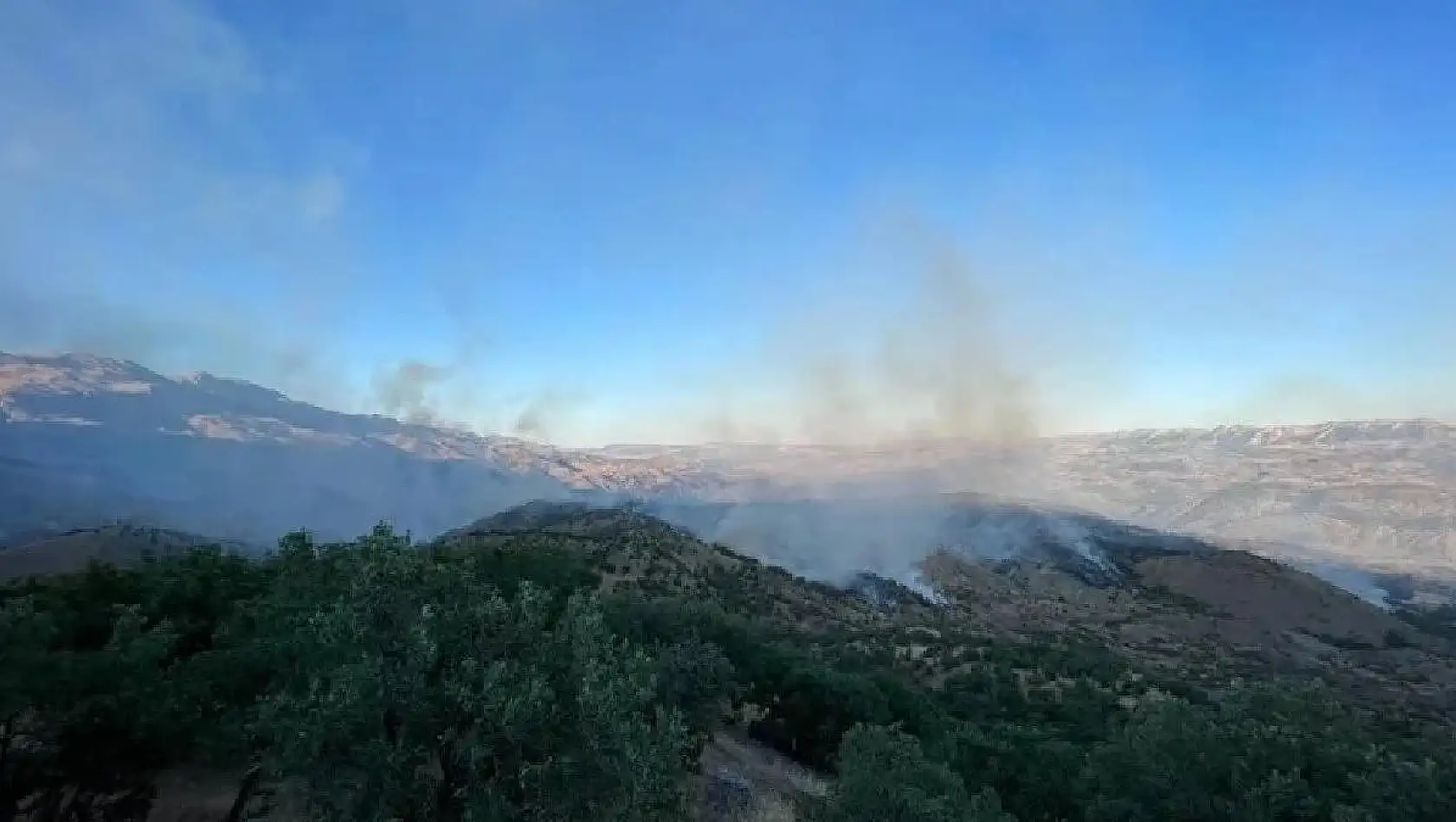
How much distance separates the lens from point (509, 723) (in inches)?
492

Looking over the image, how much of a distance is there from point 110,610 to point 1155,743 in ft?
110

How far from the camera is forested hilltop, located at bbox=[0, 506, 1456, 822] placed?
12766 millimetres

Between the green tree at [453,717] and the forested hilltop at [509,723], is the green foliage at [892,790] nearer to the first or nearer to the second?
the forested hilltop at [509,723]

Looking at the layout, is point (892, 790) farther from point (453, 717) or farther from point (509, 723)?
point (453, 717)

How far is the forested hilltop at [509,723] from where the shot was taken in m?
12.8

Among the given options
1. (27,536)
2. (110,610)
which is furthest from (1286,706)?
(27,536)

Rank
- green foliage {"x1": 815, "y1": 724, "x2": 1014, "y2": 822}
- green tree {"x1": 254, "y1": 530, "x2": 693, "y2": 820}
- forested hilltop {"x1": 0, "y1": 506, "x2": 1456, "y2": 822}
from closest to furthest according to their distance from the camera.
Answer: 1. green tree {"x1": 254, "y1": 530, "x2": 693, "y2": 820}
2. forested hilltop {"x1": 0, "y1": 506, "x2": 1456, "y2": 822}
3. green foliage {"x1": 815, "y1": 724, "x2": 1014, "y2": 822}

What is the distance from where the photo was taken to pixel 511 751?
12781 mm

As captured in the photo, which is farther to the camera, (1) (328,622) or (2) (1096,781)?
(2) (1096,781)

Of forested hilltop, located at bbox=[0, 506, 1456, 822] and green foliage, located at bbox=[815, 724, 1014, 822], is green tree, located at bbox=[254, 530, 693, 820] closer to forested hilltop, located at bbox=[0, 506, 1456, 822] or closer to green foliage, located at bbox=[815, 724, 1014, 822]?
forested hilltop, located at bbox=[0, 506, 1456, 822]

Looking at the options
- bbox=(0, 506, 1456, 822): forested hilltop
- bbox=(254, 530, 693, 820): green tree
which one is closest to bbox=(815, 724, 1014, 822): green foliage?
bbox=(0, 506, 1456, 822): forested hilltop

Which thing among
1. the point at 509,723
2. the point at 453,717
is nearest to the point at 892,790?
the point at 509,723

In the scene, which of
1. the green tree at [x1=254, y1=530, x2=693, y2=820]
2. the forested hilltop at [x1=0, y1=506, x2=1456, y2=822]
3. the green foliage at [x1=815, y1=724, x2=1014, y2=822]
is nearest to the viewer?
the green tree at [x1=254, y1=530, x2=693, y2=820]

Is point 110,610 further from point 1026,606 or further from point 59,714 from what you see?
point 1026,606
